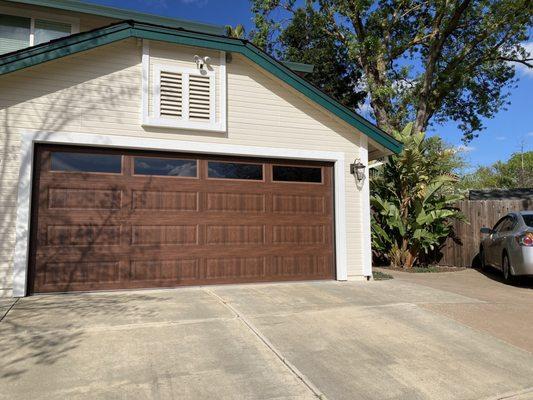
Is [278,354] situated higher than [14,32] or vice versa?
[14,32]

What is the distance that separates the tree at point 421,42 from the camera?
17.6 metres

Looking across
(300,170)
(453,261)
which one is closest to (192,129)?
(300,170)

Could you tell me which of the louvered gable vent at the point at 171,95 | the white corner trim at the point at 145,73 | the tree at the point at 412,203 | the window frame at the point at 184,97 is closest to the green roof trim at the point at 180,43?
the white corner trim at the point at 145,73

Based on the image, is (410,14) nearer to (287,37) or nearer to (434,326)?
(287,37)

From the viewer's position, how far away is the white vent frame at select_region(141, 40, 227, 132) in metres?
7.80

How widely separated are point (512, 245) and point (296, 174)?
4602 mm

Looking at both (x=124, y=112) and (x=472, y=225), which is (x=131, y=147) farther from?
(x=472, y=225)

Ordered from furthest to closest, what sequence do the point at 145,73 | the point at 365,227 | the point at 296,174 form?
the point at 365,227 < the point at 296,174 < the point at 145,73

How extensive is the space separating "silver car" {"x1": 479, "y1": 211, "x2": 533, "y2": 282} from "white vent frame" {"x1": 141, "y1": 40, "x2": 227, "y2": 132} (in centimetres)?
619

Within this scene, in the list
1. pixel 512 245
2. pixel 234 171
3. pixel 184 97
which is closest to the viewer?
pixel 184 97

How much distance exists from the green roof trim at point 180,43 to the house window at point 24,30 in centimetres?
360

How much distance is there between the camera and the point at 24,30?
10.0 metres

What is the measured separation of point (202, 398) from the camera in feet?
11.2

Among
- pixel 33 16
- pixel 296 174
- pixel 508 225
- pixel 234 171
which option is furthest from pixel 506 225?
pixel 33 16
